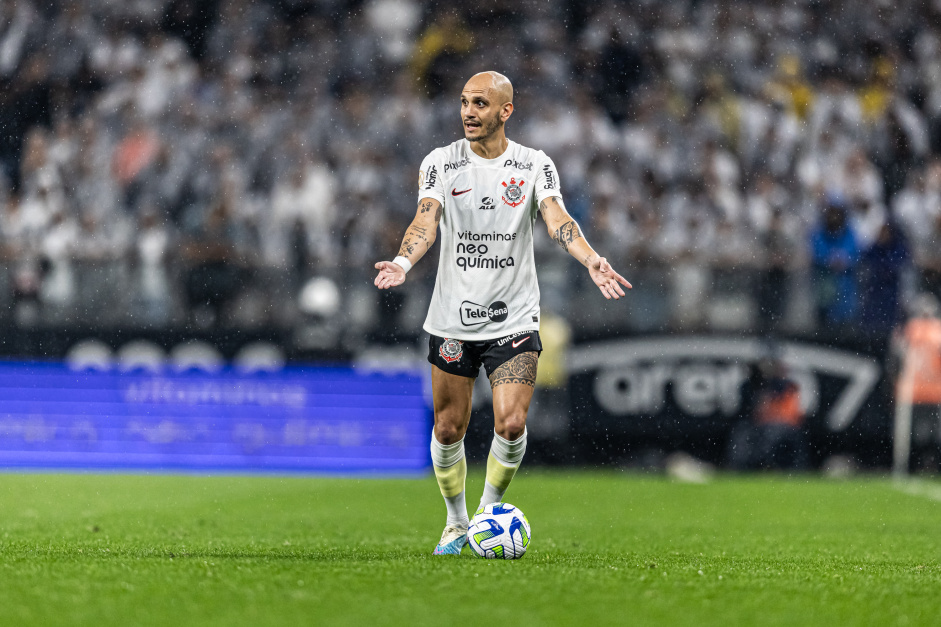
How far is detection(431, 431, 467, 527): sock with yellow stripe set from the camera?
607 cm

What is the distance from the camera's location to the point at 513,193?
236 inches

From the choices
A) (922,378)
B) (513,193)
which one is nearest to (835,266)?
(922,378)

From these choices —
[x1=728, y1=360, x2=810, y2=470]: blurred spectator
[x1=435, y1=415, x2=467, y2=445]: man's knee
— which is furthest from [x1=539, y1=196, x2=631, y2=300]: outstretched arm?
[x1=728, y1=360, x2=810, y2=470]: blurred spectator

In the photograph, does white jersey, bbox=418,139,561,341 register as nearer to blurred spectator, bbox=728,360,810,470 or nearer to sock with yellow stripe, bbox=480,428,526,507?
sock with yellow stripe, bbox=480,428,526,507

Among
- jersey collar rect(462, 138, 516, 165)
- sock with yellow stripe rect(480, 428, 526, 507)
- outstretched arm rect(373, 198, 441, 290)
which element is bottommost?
sock with yellow stripe rect(480, 428, 526, 507)

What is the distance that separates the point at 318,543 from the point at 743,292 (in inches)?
282

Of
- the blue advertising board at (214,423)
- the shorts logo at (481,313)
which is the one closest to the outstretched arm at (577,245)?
the shorts logo at (481,313)

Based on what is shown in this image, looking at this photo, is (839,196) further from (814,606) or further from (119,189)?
(814,606)

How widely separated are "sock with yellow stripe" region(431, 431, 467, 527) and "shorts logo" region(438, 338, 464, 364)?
414 mm

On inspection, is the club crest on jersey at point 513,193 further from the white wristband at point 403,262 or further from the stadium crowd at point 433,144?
the stadium crowd at point 433,144

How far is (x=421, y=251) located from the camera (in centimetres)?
586

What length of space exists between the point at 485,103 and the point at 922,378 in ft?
28.5

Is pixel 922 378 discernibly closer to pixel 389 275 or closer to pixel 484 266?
pixel 484 266

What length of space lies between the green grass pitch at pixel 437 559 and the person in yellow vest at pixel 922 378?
218 cm
